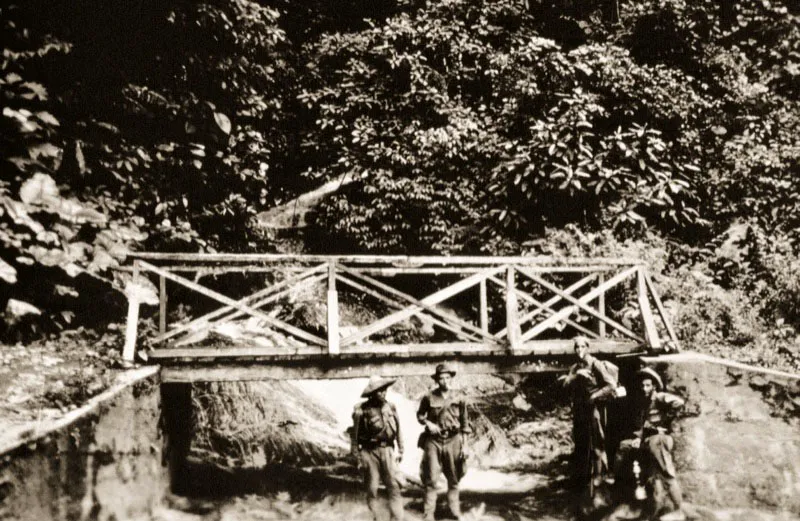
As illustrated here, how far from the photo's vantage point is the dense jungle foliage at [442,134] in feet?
24.5

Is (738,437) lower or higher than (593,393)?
lower

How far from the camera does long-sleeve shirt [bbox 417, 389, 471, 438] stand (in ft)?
21.5

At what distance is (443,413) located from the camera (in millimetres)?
6547

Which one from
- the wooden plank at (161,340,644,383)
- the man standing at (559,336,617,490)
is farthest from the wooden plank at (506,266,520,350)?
the man standing at (559,336,617,490)

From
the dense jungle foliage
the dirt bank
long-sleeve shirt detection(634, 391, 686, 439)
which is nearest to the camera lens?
the dirt bank

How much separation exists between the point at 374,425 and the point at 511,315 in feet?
7.20

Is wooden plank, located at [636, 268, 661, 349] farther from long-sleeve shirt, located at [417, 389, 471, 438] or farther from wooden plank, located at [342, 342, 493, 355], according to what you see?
long-sleeve shirt, located at [417, 389, 471, 438]

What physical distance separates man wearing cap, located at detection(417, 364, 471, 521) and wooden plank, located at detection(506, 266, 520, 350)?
116cm

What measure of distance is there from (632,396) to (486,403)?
3.81 meters

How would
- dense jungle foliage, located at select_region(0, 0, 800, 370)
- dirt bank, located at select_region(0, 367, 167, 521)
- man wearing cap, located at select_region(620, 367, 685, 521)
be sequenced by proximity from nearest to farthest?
dirt bank, located at select_region(0, 367, 167, 521) → man wearing cap, located at select_region(620, 367, 685, 521) → dense jungle foliage, located at select_region(0, 0, 800, 370)

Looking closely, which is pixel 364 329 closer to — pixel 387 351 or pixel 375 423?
pixel 387 351

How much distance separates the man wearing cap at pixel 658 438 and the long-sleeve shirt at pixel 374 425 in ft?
7.82

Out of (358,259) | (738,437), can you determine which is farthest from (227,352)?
(738,437)

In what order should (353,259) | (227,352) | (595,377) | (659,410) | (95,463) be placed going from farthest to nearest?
(353,259)
(595,377)
(227,352)
(659,410)
(95,463)
